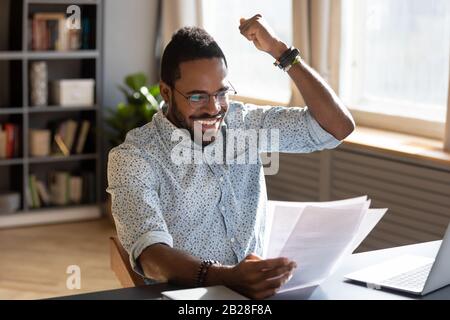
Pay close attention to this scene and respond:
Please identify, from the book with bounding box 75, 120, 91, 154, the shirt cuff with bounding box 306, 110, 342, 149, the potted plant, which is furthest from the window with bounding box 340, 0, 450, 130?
the book with bounding box 75, 120, 91, 154

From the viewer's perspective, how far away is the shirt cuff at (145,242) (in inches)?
73.5

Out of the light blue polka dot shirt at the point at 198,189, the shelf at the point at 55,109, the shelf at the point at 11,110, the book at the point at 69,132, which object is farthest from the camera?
the book at the point at 69,132

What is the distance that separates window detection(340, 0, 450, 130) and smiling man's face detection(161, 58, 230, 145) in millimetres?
2068

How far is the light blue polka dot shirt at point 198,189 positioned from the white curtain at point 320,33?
2.06 metres

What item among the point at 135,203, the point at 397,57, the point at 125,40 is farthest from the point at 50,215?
the point at 135,203

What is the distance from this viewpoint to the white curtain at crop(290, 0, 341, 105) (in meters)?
4.31

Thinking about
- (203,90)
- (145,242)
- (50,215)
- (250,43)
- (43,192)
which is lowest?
(50,215)

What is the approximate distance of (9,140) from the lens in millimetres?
5301

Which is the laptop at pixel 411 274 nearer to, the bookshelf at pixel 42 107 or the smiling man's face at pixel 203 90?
the smiling man's face at pixel 203 90

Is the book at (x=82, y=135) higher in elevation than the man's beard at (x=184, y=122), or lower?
lower

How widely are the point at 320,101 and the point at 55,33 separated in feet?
11.3

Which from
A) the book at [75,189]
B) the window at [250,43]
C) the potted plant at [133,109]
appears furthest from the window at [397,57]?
the book at [75,189]

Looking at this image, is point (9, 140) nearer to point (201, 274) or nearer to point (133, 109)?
point (133, 109)
